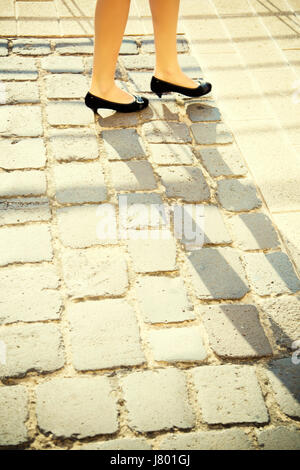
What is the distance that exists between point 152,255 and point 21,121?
1.32 meters

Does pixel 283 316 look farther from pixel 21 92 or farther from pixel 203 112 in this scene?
pixel 21 92

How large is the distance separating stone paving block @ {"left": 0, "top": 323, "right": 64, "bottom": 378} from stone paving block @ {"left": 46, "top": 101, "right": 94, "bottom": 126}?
1438 millimetres

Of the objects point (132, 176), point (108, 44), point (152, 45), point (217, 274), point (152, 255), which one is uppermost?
point (152, 45)

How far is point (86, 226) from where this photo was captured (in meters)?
2.28

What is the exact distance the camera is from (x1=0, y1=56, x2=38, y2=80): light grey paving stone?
3.13 metres

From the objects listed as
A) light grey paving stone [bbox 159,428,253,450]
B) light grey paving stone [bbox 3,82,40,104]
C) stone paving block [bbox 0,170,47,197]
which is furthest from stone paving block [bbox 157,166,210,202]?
light grey paving stone [bbox 159,428,253,450]

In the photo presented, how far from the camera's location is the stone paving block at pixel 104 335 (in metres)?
1.83

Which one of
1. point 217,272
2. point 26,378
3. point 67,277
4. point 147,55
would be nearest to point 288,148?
point 217,272

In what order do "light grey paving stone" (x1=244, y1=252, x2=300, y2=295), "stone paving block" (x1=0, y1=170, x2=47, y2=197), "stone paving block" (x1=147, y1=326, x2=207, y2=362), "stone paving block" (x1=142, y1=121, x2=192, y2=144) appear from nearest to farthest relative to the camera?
"stone paving block" (x1=147, y1=326, x2=207, y2=362), "light grey paving stone" (x1=244, y1=252, x2=300, y2=295), "stone paving block" (x1=0, y1=170, x2=47, y2=197), "stone paving block" (x1=142, y1=121, x2=192, y2=144)

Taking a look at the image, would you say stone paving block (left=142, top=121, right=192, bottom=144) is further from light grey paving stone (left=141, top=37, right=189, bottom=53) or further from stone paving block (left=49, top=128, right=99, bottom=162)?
light grey paving stone (left=141, top=37, right=189, bottom=53)

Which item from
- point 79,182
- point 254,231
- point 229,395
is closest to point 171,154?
point 79,182

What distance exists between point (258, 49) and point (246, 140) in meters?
1.16

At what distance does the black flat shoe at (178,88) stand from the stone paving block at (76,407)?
1984 millimetres

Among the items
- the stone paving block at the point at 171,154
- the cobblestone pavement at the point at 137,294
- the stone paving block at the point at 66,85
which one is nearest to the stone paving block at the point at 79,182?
the cobblestone pavement at the point at 137,294
